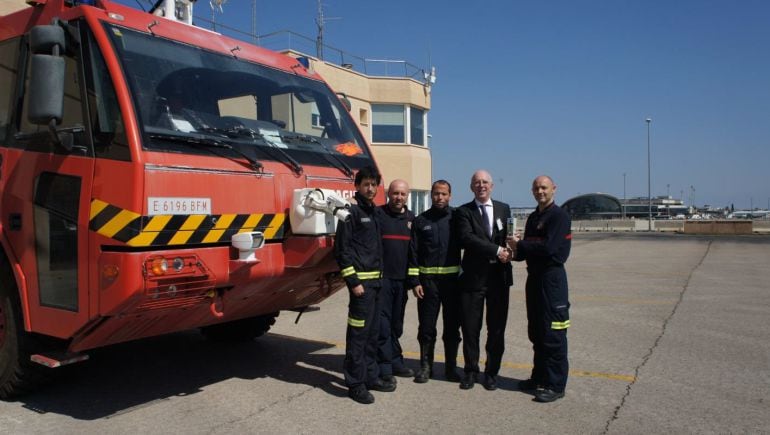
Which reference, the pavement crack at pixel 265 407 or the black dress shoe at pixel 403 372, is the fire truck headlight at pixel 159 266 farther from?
the black dress shoe at pixel 403 372

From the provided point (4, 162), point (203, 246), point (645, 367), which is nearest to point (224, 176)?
point (203, 246)

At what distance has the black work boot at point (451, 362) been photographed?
5586 mm

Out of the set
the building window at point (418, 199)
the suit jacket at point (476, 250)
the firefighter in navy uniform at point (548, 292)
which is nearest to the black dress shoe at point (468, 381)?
the firefighter in navy uniform at point (548, 292)

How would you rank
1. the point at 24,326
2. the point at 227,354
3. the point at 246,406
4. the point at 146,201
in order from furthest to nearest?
the point at 227,354 < the point at 246,406 < the point at 24,326 < the point at 146,201

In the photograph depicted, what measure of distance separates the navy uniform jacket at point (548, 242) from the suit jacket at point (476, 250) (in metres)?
0.21

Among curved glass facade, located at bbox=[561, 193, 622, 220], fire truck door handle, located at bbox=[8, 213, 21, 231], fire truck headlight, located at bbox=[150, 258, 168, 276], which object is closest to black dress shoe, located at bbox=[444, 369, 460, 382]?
fire truck headlight, located at bbox=[150, 258, 168, 276]

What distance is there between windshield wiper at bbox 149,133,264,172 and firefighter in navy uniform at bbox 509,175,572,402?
7.33ft

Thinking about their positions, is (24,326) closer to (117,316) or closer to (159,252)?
(117,316)

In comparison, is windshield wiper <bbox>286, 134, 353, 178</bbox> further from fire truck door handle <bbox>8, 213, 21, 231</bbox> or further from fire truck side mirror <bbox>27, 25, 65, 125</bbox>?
fire truck door handle <bbox>8, 213, 21, 231</bbox>

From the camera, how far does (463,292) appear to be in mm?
5430

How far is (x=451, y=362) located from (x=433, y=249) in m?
1.03

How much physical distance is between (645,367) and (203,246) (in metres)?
4.25

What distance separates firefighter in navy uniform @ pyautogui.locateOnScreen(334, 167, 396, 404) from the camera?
4926mm

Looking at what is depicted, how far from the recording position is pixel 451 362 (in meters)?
5.59
